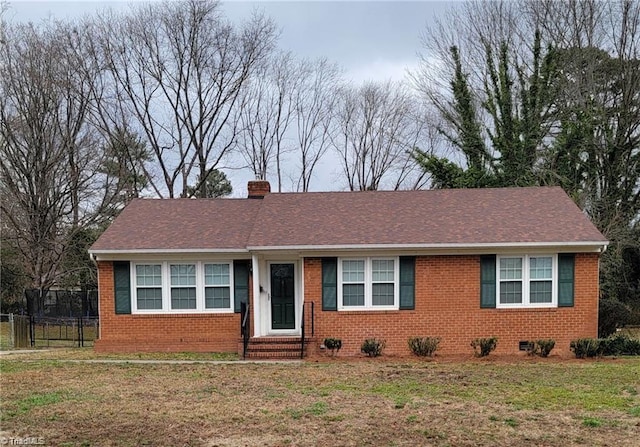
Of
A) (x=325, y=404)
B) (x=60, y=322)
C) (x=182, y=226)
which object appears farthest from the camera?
(x=60, y=322)

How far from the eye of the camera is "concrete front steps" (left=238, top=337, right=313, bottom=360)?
13.7 meters

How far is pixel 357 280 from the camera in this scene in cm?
1452

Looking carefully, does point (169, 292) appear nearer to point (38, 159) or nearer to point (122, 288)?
point (122, 288)

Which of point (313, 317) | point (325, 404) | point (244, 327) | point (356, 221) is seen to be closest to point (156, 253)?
point (244, 327)

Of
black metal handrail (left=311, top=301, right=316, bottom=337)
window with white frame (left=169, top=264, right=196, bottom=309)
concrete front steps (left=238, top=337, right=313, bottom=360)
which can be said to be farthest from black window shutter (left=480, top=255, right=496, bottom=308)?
window with white frame (left=169, top=264, right=196, bottom=309)

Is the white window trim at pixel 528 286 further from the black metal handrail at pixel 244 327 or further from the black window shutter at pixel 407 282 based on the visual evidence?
the black metal handrail at pixel 244 327

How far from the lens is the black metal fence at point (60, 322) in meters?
18.1

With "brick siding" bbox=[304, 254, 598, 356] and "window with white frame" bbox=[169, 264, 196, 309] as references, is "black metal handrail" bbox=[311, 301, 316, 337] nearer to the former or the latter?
"brick siding" bbox=[304, 254, 598, 356]

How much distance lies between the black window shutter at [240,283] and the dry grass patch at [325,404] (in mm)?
3291

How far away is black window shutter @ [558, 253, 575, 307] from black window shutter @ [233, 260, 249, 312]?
807 centimetres

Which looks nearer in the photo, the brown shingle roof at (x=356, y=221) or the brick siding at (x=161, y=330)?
the brown shingle roof at (x=356, y=221)

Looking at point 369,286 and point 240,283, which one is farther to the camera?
point 240,283

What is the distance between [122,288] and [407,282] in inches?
296

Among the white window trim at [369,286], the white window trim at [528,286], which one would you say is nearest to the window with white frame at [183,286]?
the white window trim at [369,286]
